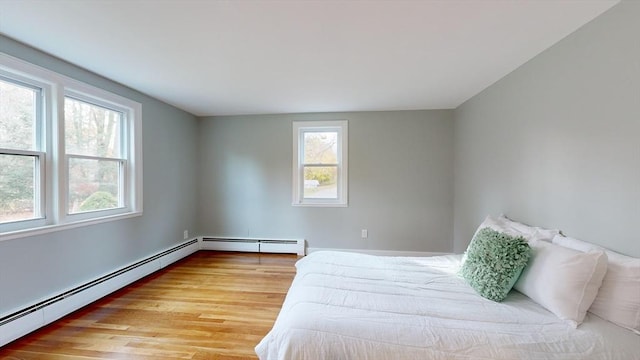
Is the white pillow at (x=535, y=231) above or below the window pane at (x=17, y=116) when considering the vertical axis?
below

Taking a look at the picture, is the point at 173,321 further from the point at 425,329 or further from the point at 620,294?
the point at 620,294

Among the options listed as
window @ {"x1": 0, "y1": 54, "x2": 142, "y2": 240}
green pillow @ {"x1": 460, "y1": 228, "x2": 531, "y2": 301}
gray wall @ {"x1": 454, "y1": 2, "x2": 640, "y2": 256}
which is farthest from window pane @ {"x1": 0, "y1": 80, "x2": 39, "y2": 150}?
gray wall @ {"x1": 454, "y1": 2, "x2": 640, "y2": 256}

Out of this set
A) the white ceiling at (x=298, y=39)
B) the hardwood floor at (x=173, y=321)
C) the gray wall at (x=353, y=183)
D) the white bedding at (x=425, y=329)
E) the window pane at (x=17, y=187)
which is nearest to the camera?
the white bedding at (x=425, y=329)

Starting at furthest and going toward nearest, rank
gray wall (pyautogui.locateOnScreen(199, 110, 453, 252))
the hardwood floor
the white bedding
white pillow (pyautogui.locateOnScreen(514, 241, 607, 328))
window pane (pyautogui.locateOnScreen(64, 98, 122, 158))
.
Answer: gray wall (pyautogui.locateOnScreen(199, 110, 453, 252)) → window pane (pyautogui.locateOnScreen(64, 98, 122, 158)) → the hardwood floor → white pillow (pyautogui.locateOnScreen(514, 241, 607, 328)) → the white bedding

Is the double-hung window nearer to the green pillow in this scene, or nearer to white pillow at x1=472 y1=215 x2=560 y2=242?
the green pillow

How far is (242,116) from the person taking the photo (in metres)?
4.07

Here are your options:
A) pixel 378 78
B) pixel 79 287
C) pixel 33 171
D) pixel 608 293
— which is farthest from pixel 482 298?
pixel 33 171

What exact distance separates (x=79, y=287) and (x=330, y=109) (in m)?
3.48

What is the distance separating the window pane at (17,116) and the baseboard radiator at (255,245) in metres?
2.52

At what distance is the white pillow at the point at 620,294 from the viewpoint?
3.92 feet

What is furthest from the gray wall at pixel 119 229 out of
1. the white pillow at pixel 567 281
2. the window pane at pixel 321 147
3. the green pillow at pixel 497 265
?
the white pillow at pixel 567 281

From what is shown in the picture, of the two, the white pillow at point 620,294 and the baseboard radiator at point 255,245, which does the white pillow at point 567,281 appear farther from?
the baseboard radiator at point 255,245

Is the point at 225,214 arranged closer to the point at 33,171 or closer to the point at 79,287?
the point at 79,287

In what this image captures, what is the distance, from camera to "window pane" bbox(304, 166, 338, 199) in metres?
3.98
